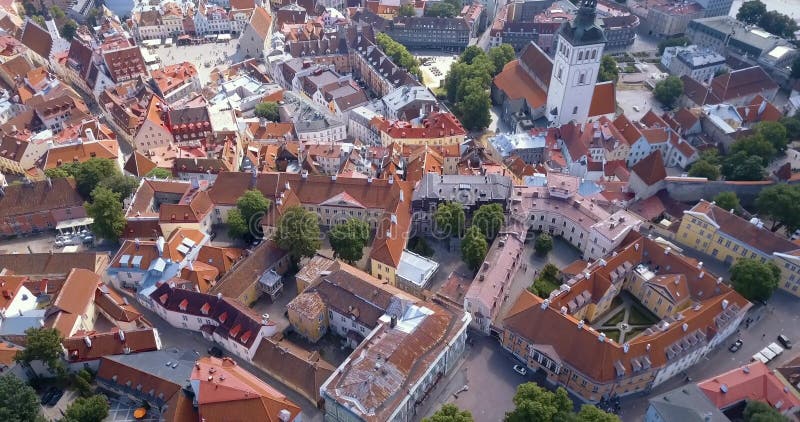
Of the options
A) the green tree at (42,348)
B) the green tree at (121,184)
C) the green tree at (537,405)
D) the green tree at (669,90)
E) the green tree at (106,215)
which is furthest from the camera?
the green tree at (669,90)

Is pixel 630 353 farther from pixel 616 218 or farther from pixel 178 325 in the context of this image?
pixel 178 325

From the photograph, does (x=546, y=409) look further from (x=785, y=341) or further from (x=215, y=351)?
(x=215, y=351)

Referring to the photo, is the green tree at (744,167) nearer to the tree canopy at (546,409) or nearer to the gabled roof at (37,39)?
the tree canopy at (546,409)

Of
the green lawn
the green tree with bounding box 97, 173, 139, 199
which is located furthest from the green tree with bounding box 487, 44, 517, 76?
the green tree with bounding box 97, 173, 139, 199

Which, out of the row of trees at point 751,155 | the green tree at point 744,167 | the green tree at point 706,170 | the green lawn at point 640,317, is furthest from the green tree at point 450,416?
the green tree at point 744,167

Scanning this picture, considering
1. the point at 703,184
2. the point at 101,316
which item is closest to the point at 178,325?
the point at 101,316

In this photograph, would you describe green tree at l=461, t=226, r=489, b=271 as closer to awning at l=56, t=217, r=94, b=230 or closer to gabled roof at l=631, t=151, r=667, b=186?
gabled roof at l=631, t=151, r=667, b=186
